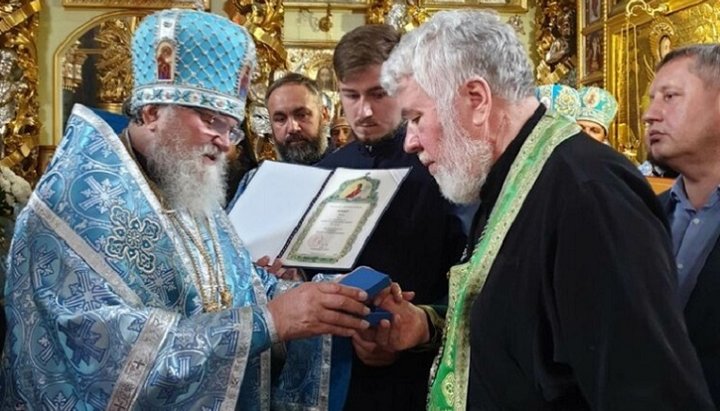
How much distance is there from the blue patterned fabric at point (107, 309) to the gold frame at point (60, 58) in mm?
6849

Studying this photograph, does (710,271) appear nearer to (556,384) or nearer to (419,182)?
(556,384)

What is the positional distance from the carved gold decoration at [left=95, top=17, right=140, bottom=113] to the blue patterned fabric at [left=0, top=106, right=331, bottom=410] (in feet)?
22.1

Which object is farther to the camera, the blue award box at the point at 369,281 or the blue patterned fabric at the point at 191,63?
the blue patterned fabric at the point at 191,63

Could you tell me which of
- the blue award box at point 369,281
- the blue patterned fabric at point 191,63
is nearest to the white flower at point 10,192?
the blue patterned fabric at point 191,63

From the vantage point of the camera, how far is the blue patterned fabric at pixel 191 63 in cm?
258

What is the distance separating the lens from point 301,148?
14.0ft

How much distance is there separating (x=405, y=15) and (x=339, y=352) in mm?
6549

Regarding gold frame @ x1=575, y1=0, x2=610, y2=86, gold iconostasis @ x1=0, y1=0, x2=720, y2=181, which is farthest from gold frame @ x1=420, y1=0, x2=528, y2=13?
gold frame @ x1=575, y1=0, x2=610, y2=86

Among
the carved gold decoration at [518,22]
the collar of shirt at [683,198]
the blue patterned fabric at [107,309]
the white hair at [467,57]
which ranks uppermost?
the carved gold decoration at [518,22]

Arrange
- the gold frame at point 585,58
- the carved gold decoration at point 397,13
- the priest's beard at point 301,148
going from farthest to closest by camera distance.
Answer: the carved gold decoration at point 397,13 → the gold frame at point 585,58 → the priest's beard at point 301,148

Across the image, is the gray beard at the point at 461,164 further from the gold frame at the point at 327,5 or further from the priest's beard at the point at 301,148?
the gold frame at the point at 327,5

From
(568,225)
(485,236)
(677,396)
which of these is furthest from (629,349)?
(485,236)

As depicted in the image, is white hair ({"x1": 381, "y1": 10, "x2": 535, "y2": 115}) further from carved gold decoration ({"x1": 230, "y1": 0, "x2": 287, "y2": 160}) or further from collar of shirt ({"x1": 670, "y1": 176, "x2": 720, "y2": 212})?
carved gold decoration ({"x1": 230, "y1": 0, "x2": 287, "y2": 160})

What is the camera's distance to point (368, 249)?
117 inches
